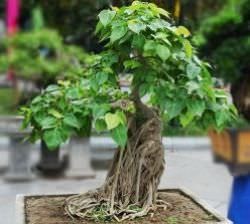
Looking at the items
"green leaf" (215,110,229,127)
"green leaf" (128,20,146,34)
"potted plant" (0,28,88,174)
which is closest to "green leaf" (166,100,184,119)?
"green leaf" (215,110,229,127)

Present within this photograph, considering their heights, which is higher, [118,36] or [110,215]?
[118,36]

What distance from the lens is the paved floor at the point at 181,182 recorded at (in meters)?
2.02

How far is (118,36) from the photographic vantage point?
1.44 m

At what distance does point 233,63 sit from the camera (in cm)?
232

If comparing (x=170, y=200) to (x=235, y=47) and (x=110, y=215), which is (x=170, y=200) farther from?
(x=235, y=47)

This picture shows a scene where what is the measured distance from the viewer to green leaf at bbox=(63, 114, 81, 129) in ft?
5.47

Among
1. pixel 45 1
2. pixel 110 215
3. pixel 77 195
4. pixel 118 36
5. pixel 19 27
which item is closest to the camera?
pixel 118 36

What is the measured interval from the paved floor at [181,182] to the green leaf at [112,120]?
16.8 inches

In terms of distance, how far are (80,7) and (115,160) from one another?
2927 mm

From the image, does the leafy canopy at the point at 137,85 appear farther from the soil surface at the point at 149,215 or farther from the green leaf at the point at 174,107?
the soil surface at the point at 149,215

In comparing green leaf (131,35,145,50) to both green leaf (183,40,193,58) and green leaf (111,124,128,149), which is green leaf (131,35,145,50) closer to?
green leaf (183,40,193,58)

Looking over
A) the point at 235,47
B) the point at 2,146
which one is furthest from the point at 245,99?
the point at 2,146

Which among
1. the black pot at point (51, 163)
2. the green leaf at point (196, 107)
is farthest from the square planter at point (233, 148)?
the black pot at point (51, 163)

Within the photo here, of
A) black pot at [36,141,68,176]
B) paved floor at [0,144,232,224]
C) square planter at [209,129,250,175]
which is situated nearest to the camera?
square planter at [209,129,250,175]
